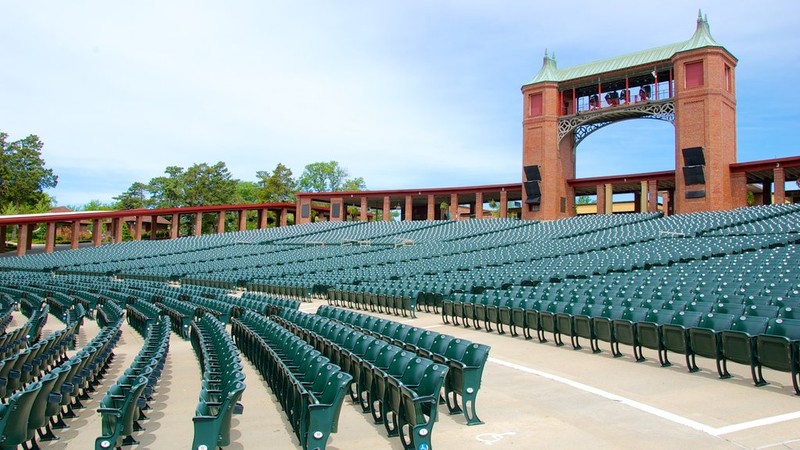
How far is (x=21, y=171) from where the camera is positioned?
69.1m

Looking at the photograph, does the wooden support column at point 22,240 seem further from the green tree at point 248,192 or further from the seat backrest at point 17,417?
the green tree at point 248,192

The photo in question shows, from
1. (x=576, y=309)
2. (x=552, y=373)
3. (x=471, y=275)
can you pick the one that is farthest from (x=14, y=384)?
(x=471, y=275)

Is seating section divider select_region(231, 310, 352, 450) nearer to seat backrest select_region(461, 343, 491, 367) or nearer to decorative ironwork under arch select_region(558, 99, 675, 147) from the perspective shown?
seat backrest select_region(461, 343, 491, 367)

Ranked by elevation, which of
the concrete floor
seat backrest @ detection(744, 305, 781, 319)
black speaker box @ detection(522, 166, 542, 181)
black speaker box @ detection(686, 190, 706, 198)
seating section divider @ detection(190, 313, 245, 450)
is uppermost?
black speaker box @ detection(522, 166, 542, 181)

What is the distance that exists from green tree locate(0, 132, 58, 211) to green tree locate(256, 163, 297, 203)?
28.3m

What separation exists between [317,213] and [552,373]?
65.7m

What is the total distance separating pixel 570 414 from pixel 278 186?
8454 centimetres

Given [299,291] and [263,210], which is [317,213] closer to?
[263,210]

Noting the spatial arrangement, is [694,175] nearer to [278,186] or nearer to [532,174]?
[532,174]

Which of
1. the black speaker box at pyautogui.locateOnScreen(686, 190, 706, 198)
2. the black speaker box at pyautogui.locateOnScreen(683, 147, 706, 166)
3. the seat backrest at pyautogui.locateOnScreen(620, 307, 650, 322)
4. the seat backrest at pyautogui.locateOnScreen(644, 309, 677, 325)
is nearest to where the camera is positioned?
the seat backrest at pyautogui.locateOnScreen(644, 309, 677, 325)

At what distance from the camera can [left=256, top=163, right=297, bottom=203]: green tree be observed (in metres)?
88.0

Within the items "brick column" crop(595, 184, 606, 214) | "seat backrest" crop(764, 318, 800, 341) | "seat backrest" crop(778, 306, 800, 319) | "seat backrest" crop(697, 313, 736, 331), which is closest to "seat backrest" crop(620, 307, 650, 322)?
"seat backrest" crop(697, 313, 736, 331)

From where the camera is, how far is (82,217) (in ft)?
171

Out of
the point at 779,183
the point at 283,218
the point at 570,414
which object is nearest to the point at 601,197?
the point at 779,183
